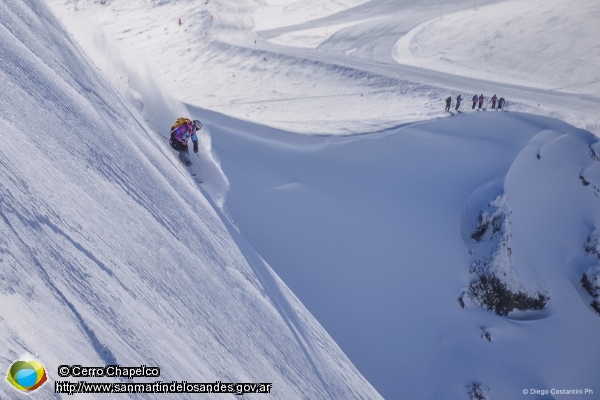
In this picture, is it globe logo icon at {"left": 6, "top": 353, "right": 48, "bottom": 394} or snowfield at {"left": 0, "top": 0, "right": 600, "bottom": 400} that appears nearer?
globe logo icon at {"left": 6, "top": 353, "right": 48, "bottom": 394}

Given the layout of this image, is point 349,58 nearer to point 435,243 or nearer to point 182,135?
point 435,243

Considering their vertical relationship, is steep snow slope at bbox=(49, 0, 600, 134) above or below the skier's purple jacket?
below

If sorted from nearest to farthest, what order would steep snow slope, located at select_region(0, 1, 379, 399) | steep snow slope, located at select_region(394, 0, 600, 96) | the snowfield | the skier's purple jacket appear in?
steep snow slope, located at select_region(0, 1, 379, 399), the snowfield, the skier's purple jacket, steep snow slope, located at select_region(394, 0, 600, 96)

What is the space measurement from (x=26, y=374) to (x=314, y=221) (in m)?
10.8

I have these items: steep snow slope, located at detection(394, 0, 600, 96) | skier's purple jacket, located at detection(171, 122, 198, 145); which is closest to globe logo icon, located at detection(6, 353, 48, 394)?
skier's purple jacket, located at detection(171, 122, 198, 145)

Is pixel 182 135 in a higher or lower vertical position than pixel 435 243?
higher

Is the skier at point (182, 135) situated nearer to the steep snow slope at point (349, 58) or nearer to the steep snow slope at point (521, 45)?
the steep snow slope at point (349, 58)

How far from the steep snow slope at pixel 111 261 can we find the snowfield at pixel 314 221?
0.08ft

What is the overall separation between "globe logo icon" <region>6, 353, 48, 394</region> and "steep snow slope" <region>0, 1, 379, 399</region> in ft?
0.16

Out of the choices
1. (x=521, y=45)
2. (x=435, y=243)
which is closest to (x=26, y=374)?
(x=435, y=243)

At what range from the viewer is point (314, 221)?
12.9m

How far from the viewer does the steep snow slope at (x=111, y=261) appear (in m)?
2.84

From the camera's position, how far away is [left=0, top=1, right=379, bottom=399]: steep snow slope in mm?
2842

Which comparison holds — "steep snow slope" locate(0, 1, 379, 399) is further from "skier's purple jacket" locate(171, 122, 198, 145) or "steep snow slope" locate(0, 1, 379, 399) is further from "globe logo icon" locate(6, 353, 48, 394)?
"skier's purple jacket" locate(171, 122, 198, 145)
